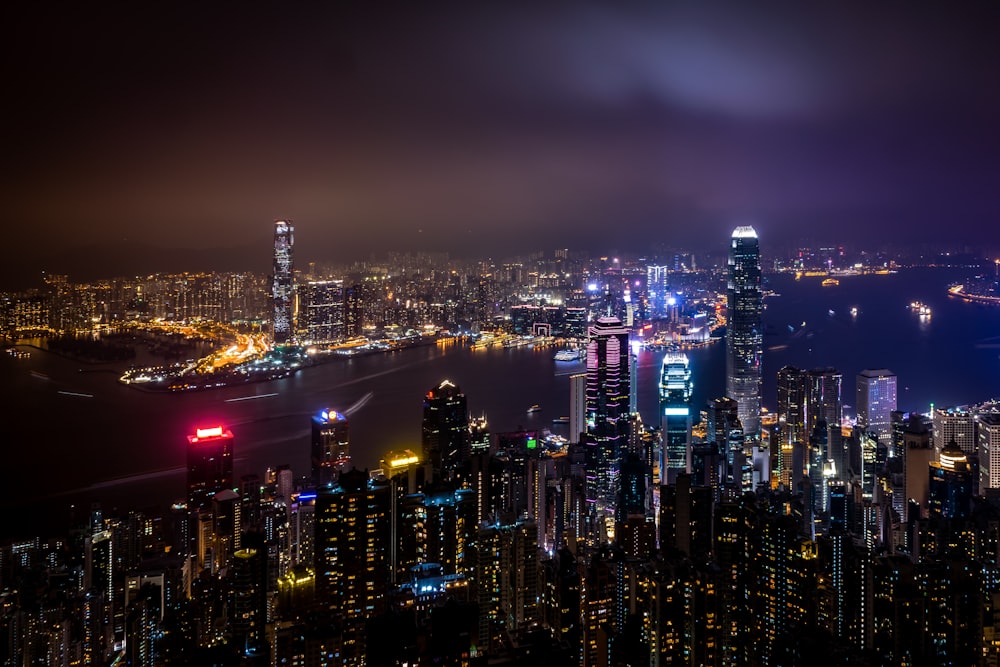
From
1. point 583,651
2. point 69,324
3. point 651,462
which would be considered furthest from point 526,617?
point 69,324

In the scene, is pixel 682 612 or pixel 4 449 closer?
pixel 682 612

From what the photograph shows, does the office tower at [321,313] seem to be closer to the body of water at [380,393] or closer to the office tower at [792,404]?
the body of water at [380,393]

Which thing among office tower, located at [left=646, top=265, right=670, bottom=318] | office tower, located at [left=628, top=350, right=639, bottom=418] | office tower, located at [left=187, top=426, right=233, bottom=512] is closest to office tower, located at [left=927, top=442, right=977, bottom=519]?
office tower, located at [left=628, top=350, right=639, bottom=418]

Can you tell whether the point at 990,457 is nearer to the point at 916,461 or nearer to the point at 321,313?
the point at 916,461

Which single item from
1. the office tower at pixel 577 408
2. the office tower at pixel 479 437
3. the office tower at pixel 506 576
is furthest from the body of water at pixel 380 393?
the office tower at pixel 506 576

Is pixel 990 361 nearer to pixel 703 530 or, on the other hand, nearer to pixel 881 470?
pixel 881 470

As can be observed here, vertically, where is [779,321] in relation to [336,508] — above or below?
above

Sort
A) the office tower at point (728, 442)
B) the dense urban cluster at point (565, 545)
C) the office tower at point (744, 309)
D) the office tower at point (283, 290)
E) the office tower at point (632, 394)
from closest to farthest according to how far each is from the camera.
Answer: the dense urban cluster at point (565, 545), the office tower at point (728, 442), the office tower at point (632, 394), the office tower at point (283, 290), the office tower at point (744, 309)

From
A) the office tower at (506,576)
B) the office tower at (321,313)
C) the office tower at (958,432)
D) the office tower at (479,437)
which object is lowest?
the office tower at (506,576)
